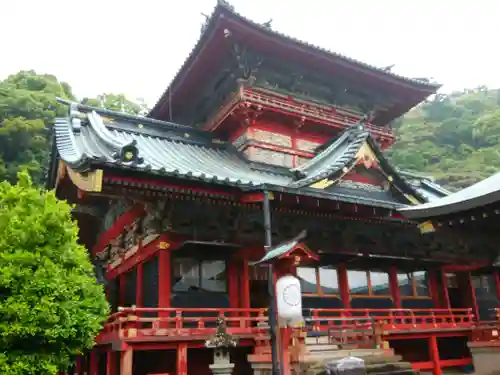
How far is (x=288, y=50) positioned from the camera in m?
16.1

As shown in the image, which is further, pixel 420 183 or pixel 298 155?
pixel 420 183

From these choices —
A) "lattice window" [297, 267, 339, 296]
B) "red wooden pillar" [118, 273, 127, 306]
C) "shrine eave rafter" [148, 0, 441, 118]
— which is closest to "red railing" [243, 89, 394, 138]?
"shrine eave rafter" [148, 0, 441, 118]

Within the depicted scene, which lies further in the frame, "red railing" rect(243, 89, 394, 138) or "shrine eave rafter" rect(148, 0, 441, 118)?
"red railing" rect(243, 89, 394, 138)

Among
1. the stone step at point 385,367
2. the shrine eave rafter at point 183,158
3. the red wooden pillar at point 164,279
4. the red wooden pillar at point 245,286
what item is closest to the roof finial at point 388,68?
the shrine eave rafter at point 183,158

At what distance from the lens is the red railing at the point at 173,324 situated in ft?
31.8

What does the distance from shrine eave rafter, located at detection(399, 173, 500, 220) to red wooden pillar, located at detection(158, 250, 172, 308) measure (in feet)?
20.3

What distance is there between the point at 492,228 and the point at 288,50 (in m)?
10.4

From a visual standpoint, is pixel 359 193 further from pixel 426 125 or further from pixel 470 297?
pixel 426 125

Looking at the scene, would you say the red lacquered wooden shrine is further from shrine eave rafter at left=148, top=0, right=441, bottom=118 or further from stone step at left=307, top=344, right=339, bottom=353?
stone step at left=307, top=344, right=339, bottom=353

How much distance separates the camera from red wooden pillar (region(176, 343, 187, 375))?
384 inches

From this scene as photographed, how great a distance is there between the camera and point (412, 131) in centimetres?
6369

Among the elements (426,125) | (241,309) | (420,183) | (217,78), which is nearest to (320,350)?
(241,309)

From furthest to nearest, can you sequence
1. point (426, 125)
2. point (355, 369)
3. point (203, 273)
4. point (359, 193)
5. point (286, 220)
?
1. point (426, 125)
2. point (359, 193)
3. point (286, 220)
4. point (203, 273)
5. point (355, 369)

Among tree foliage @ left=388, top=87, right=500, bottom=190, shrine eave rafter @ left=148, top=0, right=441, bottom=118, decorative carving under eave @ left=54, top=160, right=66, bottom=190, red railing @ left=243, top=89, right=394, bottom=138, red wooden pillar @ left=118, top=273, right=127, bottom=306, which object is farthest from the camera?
tree foliage @ left=388, top=87, right=500, bottom=190
